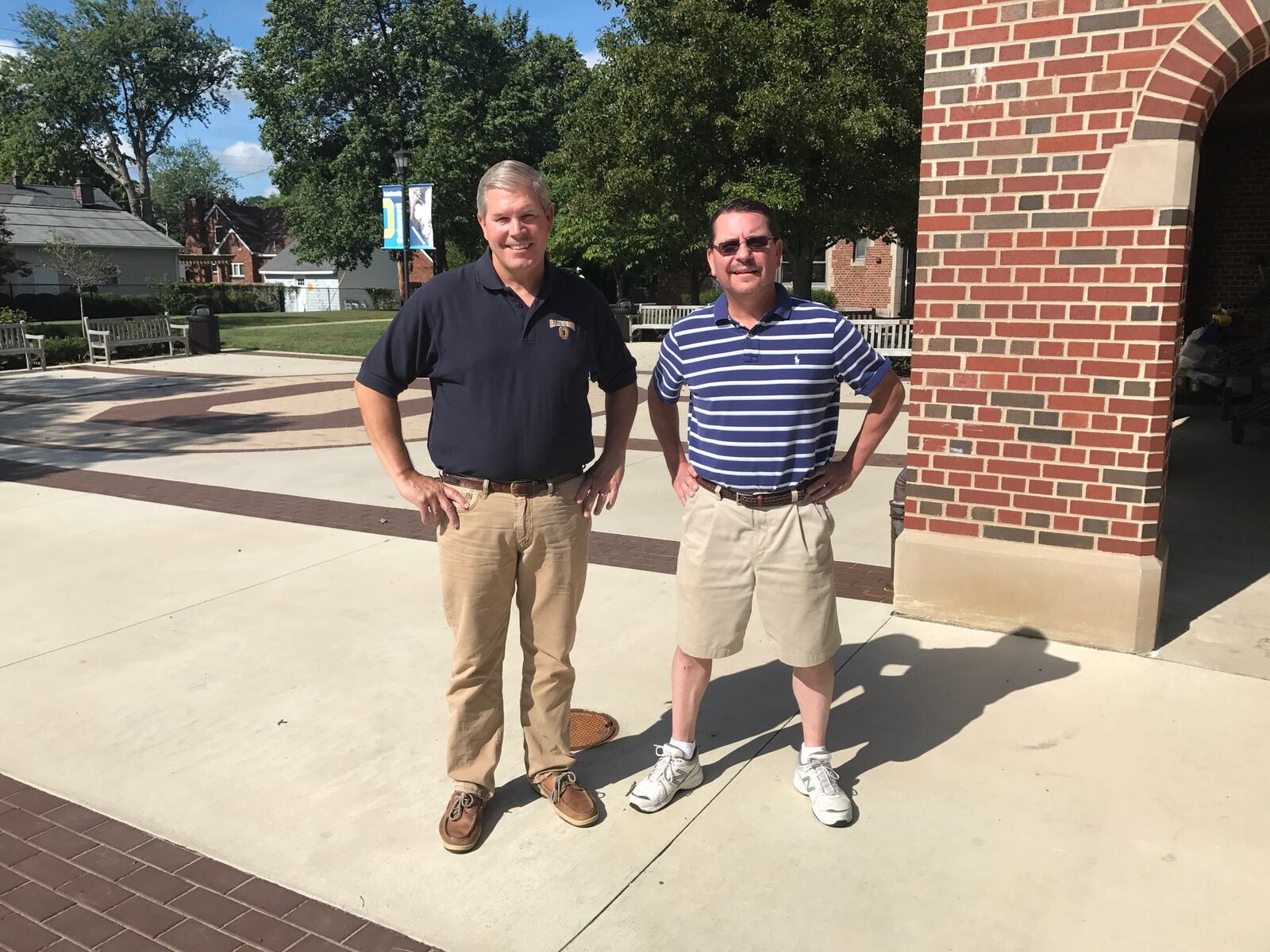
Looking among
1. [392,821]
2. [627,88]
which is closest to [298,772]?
[392,821]

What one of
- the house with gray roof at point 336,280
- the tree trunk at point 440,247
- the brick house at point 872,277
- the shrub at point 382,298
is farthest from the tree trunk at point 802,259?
the house with gray roof at point 336,280

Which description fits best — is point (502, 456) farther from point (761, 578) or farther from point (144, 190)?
Answer: point (144, 190)

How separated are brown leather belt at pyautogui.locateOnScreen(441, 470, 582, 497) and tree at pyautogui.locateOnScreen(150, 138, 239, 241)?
345 ft

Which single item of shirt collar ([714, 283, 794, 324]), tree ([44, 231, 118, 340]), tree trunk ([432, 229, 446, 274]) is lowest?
shirt collar ([714, 283, 794, 324])

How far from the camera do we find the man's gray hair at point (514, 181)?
9.48ft

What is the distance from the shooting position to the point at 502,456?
2.98 m

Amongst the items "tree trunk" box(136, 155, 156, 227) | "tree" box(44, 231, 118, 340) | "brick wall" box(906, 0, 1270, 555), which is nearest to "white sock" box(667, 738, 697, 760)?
"brick wall" box(906, 0, 1270, 555)

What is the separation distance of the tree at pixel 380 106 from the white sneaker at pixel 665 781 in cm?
3735

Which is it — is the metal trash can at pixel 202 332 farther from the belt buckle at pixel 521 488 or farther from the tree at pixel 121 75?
the tree at pixel 121 75

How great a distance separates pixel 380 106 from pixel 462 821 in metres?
42.6

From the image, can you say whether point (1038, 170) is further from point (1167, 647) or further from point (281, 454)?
point (281, 454)

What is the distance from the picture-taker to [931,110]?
181 inches

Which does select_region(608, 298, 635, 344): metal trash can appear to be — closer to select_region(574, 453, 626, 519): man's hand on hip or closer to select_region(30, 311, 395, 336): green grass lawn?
select_region(30, 311, 395, 336): green grass lawn

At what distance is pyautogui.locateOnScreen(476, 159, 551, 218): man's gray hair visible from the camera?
289cm
